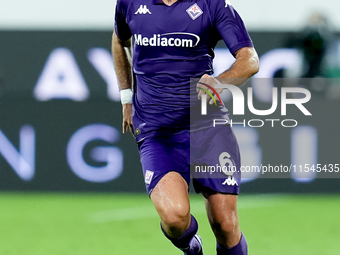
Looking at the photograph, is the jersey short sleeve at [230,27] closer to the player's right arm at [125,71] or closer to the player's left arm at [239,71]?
the player's left arm at [239,71]

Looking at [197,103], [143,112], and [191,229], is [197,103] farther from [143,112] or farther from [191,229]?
[191,229]

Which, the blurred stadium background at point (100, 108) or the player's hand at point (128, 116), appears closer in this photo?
the player's hand at point (128, 116)

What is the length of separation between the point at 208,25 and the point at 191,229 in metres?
1.19

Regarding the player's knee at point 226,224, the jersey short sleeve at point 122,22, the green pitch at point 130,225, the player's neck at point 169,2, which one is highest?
the player's neck at point 169,2

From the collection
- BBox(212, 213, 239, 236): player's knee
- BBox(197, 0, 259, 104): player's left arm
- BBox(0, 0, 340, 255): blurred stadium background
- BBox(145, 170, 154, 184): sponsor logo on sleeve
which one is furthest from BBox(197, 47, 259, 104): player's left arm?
BBox(0, 0, 340, 255): blurred stadium background

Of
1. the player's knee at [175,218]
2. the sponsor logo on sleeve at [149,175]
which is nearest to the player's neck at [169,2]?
the sponsor logo on sleeve at [149,175]

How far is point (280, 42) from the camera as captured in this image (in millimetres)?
7074

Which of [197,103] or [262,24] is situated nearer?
[197,103]

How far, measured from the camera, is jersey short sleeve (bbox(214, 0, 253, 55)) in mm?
3393

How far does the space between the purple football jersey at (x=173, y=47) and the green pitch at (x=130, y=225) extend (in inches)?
58.0

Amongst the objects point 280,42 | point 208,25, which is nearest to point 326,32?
point 280,42

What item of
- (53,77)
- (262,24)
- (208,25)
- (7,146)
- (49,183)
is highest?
(208,25)

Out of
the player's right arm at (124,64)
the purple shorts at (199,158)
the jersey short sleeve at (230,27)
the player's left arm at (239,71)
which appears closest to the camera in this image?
the player's left arm at (239,71)

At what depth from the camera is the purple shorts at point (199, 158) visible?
352 cm
